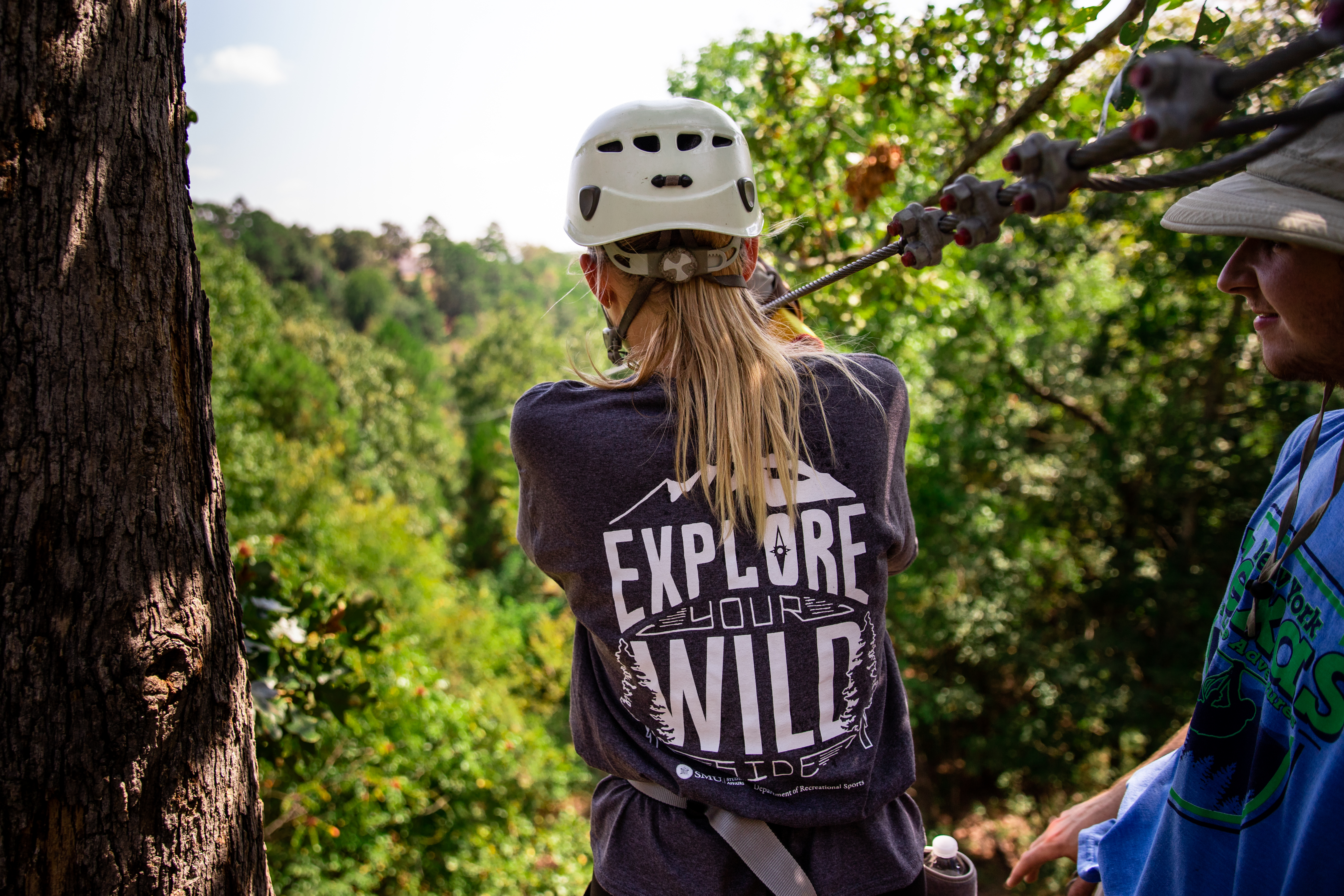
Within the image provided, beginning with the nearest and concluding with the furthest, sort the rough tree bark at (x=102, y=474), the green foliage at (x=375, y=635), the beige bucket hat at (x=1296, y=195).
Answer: the beige bucket hat at (x=1296, y=195), the rough tree bark at (x=102, y=474), the green foliage at (x=375, y=635)

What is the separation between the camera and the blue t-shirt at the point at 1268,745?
114cm

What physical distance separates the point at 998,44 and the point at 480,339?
43401 millimetres

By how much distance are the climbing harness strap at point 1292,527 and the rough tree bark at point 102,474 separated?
1.79 metres

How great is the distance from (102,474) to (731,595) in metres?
1.03

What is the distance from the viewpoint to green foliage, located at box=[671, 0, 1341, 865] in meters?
8.38

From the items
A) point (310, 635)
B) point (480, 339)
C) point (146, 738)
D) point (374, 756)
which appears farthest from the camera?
point (480, 339)

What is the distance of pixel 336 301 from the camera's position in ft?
192

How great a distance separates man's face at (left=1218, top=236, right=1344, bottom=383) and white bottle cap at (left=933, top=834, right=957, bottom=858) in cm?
110

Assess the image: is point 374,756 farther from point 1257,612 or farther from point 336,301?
point 336,301

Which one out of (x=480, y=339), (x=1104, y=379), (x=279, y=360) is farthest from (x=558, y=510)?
(x=480, y=339)

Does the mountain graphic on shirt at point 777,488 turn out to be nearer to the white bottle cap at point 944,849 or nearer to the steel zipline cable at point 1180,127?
Answer: the steel zipline cable at point 1180,127

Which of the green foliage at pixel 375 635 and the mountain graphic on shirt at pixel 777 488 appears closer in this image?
the mountain graphic on shirt at pixel 777 488

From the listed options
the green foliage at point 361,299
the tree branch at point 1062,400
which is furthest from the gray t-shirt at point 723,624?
the green foliage at point 361,299

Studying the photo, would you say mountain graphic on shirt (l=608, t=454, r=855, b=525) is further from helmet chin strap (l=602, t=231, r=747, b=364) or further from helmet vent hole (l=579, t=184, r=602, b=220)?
helmet vent hole (l=579, t=184, r=602, b=220)
